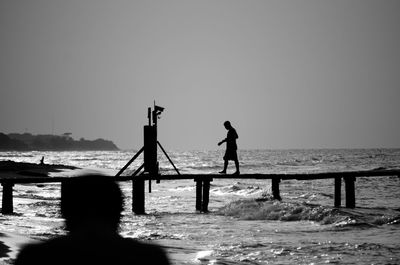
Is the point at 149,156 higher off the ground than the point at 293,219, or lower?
higher

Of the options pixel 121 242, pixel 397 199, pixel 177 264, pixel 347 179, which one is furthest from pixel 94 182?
pixel 397 199

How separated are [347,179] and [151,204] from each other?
909 cm

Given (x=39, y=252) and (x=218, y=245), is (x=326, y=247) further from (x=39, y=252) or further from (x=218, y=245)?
(x=39, y=252)

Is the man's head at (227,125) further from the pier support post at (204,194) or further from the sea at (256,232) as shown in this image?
the sea at (256,232)

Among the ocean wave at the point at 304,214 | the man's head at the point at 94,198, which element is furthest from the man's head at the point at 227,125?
the man's head at the point at 94,198

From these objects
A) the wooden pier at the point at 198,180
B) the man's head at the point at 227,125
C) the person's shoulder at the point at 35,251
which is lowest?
the person's shoulder at the point at 35,251

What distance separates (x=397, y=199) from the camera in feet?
96.5

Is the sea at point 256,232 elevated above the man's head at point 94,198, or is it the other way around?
the man's head at point 94,198

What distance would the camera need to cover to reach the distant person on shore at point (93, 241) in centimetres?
1005

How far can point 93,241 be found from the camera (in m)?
11.9

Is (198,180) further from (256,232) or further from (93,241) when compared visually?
(93,241)

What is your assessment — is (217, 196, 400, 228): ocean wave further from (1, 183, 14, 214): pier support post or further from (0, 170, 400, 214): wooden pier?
(1, 183, 14, 214): pier support post

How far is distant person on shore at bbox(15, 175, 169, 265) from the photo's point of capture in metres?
10.0

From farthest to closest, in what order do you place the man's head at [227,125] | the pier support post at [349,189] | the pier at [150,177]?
1. the pier support post at [349,189]
2. the man's head at [227,125]
3. the pier at [150,177]
